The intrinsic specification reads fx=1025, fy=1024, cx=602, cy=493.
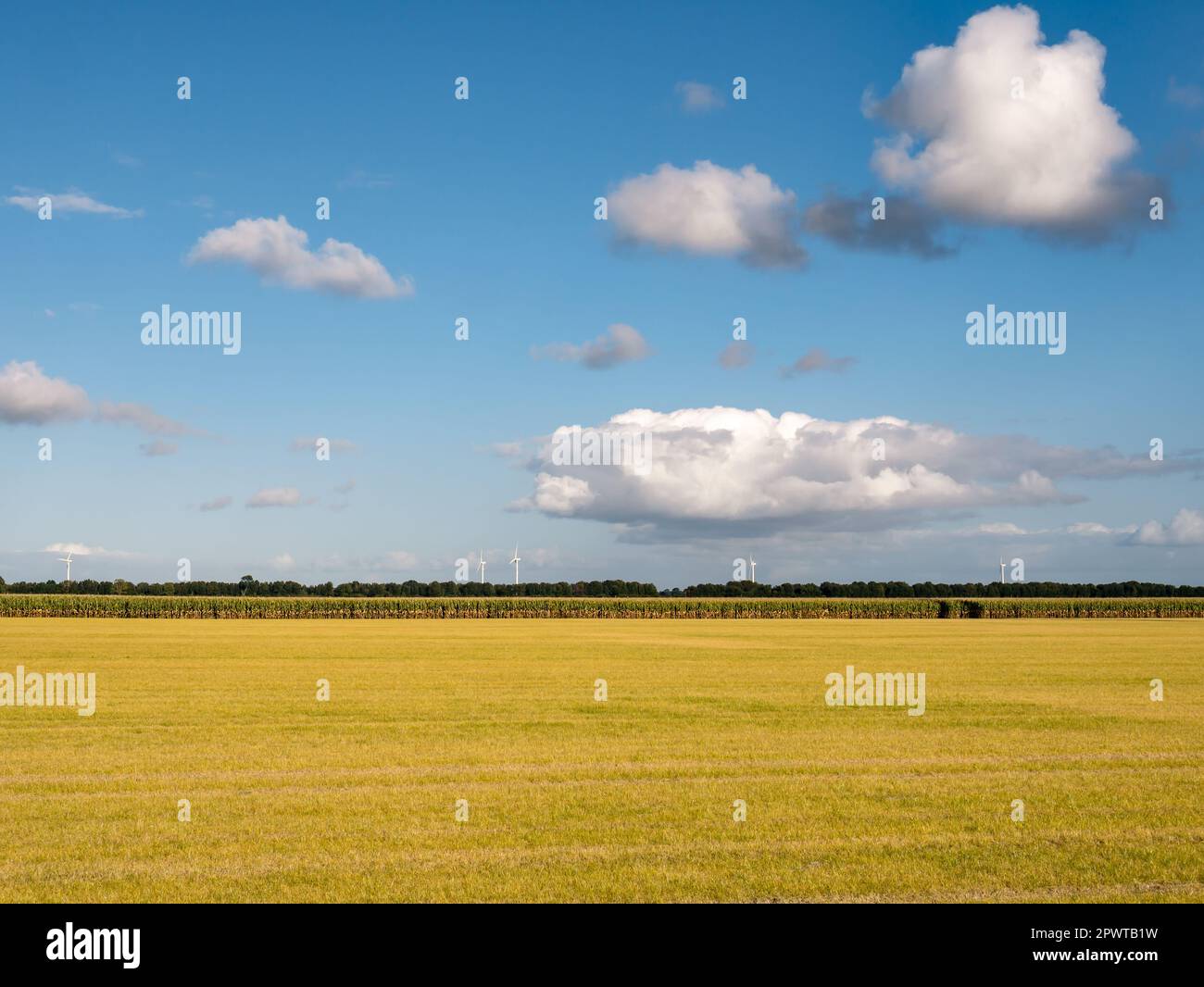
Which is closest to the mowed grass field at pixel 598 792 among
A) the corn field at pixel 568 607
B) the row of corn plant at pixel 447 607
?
the row of corn plant at pixel 447 607

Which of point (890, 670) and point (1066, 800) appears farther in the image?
point (890, 670)

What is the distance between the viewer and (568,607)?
128125 mm

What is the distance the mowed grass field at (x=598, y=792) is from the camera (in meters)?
11.9

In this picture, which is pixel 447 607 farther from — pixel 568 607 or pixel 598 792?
pixel 598 792

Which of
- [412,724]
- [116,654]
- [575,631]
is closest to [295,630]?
[575,631]

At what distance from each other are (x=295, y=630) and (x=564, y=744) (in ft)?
221

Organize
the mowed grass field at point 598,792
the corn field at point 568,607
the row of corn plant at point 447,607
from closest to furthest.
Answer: the mowed grass field at point 598,792 → the row of corn plant at point 447,607 → the corn field at point 568,607

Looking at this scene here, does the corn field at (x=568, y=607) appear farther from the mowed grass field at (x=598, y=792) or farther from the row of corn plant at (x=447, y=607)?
the mowed grass field at (x=598, y=792)

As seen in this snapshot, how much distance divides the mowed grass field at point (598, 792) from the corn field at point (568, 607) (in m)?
90.1

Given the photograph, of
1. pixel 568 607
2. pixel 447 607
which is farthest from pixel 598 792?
pixel 447 607

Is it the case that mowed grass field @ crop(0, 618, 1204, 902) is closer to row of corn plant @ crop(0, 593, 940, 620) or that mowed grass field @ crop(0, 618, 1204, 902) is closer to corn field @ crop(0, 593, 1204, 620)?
row of corn plant @ crop(0, 593, 940, 620)

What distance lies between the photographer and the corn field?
121 m
